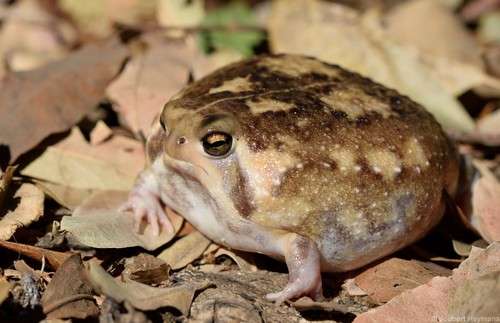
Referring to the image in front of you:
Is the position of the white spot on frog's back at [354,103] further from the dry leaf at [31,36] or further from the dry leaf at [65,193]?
the dry leaf at [31,36]

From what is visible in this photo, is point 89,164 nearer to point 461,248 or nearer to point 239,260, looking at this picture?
point 239,260

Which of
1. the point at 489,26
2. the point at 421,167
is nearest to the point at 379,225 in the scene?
the point at 421,167

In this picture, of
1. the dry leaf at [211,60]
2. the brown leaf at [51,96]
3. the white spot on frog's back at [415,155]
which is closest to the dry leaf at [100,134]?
the brown leaf at [51,96]

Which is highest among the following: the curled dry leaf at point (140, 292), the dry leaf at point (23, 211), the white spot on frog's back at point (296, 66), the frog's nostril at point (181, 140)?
the white spot on frog's back at point (296, 66)

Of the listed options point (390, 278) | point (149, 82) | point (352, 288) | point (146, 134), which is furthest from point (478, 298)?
point (149, 82)

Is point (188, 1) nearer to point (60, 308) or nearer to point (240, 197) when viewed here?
point (240, 197)

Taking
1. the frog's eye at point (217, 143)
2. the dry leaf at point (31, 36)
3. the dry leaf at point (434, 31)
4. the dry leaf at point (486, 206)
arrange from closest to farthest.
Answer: the frog's eye at point (217, 143) → the dry leaf at point (486, 206) → the dry leaf at point (31, 36) → the dry leaf at point (434, 31)
